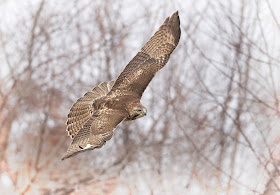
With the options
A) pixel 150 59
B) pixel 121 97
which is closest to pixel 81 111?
pixel 121 97

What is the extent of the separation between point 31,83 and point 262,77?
6.99 ft

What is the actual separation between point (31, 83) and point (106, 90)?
1.86 m

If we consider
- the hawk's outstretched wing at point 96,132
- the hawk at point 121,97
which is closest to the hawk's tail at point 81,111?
the hawk at point 121,97

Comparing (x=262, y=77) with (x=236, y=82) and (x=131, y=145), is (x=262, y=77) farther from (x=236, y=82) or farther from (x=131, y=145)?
(x=131, y=145)

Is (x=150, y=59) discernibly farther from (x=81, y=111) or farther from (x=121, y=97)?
(x=81, y=111)

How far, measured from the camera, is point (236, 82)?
14.3ft

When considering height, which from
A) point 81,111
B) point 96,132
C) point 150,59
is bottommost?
point 96,132

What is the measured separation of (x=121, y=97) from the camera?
2.43m

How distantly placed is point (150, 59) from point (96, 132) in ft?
1.81

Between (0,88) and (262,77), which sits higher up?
(262,77)

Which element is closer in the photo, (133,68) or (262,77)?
(133,68)

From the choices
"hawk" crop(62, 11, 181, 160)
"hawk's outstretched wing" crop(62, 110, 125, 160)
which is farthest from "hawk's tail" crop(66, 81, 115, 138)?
"hawk's outstretched wing" crop(62, 110, 125, 160)

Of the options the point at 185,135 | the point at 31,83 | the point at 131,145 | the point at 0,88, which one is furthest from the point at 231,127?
the point at 0,88

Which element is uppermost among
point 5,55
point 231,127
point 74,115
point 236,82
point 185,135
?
point 236,82
